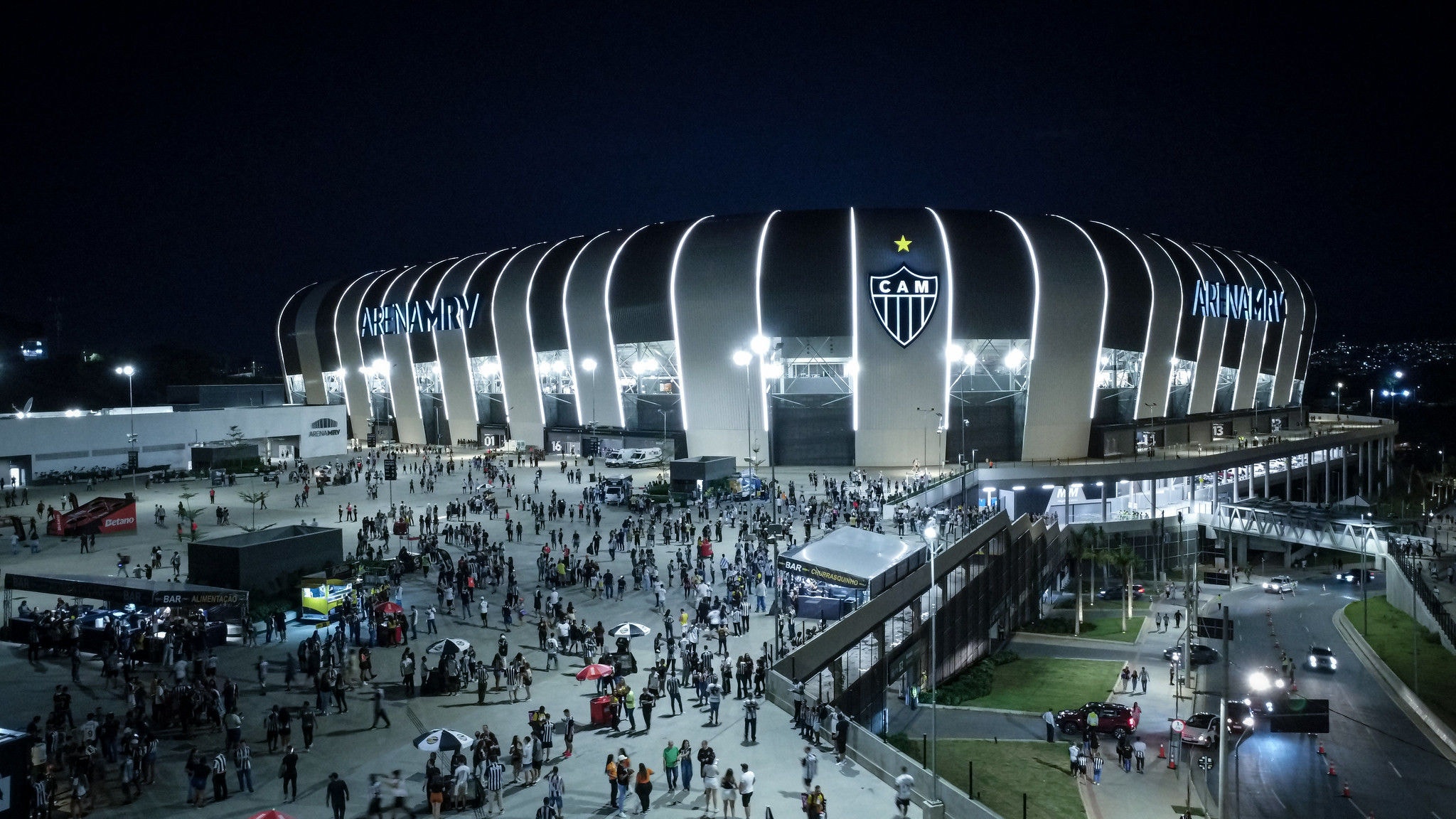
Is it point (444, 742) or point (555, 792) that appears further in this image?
point (444, 742)

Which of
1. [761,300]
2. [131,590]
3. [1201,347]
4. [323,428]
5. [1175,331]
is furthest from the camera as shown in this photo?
[323,428]

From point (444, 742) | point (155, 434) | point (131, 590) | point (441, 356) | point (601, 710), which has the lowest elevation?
point (601, 710)

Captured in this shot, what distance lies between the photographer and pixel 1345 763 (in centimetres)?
2155

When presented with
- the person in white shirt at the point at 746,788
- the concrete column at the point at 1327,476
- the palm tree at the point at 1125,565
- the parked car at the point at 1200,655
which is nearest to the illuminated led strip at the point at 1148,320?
the concrete column at the point at 1327,476

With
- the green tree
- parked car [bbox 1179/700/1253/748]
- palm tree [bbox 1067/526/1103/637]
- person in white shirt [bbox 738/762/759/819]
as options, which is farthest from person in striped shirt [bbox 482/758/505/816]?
palm tree [bbox 1067/526/1103/637]

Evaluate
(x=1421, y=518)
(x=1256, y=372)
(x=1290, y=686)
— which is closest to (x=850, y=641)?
(x=1290, y=686)

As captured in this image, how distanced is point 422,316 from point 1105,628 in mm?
52901

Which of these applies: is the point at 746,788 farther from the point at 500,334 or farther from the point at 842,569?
the point at 500,334

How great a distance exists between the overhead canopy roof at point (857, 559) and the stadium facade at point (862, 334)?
22738 mm

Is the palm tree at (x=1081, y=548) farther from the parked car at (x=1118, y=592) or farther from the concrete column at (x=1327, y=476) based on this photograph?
the concrete column at (x=1327, y=476)

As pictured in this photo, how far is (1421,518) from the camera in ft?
148

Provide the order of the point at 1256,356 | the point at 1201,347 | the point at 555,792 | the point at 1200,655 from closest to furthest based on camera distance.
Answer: the point at 555,792, the point at 1200,655, the point at 1201,347, the point at 1256,356

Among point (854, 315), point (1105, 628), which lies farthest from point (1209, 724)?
point (854, 315)

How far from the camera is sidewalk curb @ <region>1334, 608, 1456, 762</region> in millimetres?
22609
